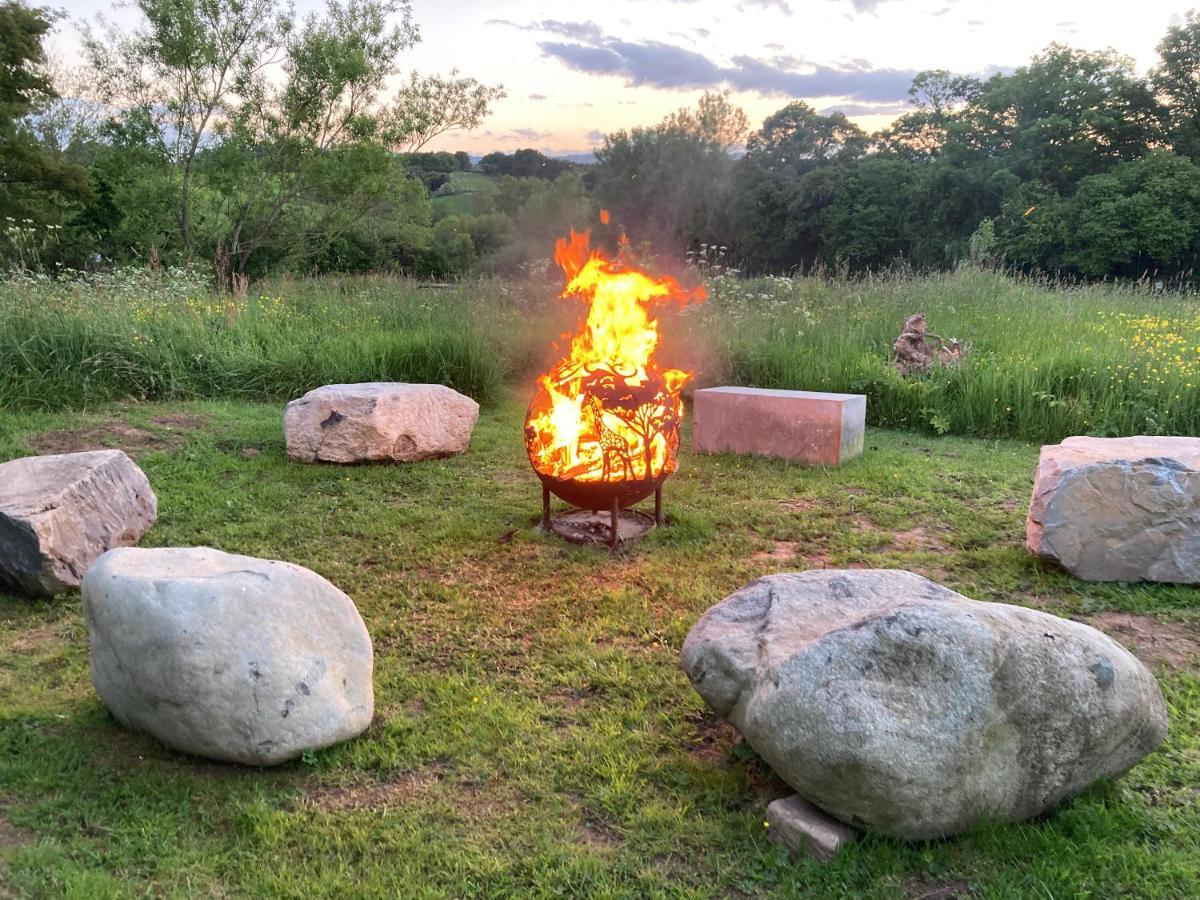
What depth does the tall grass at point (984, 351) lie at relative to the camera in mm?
7672

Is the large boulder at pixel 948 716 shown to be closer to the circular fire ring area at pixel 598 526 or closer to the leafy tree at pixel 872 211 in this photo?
the circular fire ring area at pixel 598 526

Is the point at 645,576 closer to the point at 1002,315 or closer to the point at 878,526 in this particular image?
the point at 878,526

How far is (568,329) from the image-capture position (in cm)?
1028

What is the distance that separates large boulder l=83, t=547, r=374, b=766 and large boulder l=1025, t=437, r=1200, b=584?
142 inches

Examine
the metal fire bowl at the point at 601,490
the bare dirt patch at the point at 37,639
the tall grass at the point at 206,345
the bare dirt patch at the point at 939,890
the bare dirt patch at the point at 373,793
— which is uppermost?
the tall grass at the point at 206,345

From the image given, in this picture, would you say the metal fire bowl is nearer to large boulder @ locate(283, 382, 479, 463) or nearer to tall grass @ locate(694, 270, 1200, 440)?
large boulder @ locate(283, 382, 479, 463)

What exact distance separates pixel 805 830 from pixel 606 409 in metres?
2.70

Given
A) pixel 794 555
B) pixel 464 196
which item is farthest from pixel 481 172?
pixel 794 555

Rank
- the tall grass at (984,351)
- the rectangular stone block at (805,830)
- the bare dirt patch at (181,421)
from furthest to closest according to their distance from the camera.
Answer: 1. the tall grass at (984,351)
2. the bare dirt patch at (181,421)
3. the rectangular stone block at (805,830)

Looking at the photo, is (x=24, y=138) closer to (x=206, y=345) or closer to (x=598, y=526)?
(x=206, y=345)

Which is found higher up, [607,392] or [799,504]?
[607,392]

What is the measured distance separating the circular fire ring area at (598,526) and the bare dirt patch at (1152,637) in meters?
2.43

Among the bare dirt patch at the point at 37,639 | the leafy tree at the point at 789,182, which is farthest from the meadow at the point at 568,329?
the leafy tree at the point at 789,182

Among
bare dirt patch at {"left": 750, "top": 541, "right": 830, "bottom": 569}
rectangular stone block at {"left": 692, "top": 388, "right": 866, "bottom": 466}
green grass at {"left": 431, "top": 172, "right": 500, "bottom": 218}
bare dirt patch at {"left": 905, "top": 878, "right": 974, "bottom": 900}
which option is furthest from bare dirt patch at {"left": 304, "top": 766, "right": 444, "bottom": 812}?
green grass at {"left": 431, "top": 172, "right": 500, "bottom": 218}
